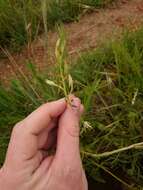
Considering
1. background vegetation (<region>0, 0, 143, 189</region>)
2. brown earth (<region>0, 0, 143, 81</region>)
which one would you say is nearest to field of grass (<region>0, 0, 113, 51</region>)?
brown earth (<region>0, 0, 143, 81</region>)

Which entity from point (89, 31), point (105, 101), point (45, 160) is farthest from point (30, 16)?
point (45, 160)

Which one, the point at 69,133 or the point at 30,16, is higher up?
the point at 69,133

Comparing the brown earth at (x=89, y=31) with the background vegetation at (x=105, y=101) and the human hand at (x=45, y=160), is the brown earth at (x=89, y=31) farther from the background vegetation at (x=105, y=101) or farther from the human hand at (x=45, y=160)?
the human hand at (x=45, y=160)

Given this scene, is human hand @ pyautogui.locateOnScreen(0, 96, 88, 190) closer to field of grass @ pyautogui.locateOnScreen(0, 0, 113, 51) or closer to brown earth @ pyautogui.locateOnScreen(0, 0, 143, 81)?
brown earth @ pyautogui.locateOnScreen(0, 0, 143, 81)

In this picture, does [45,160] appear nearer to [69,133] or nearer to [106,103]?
[69,133]

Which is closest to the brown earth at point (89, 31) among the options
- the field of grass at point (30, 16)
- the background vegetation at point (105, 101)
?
the field of grass at point (30, 16)

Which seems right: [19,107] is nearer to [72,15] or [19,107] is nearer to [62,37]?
[62,37]

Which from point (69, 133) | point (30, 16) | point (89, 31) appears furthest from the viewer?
point (30, 16)

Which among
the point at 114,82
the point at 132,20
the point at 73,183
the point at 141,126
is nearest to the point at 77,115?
the point at 73,183
